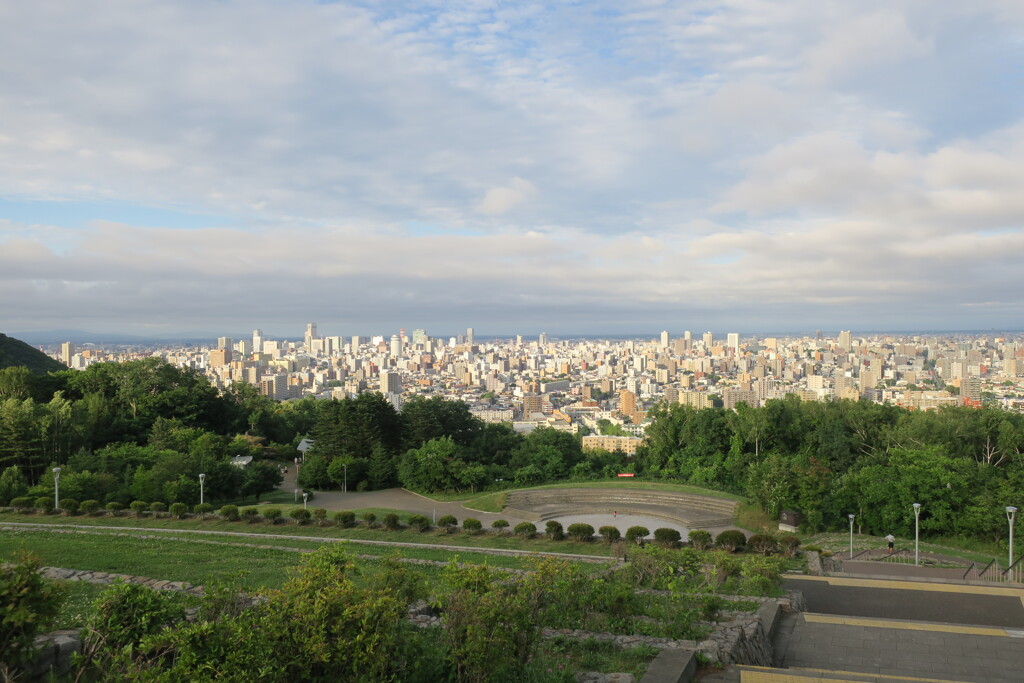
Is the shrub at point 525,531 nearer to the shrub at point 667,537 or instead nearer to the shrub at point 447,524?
the shrub at point 447,524

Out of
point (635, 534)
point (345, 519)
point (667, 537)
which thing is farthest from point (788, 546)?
point (345, 519)

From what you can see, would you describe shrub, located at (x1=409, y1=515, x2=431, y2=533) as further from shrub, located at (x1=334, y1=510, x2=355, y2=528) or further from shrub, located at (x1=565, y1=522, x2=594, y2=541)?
shrub, located at (x1=565, y1=522, x2=594, y2=541)

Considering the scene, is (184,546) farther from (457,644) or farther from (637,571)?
(457,644)

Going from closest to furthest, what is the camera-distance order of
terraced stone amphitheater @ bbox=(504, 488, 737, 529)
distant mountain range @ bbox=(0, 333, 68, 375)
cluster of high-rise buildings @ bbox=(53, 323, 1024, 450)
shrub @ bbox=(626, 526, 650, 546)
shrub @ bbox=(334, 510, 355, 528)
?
shrub @ bbox=(626, 526, 650, 546)
shrub @ bbox=(334, 510, 355, 528)
terraced stone amphitheater @ bbox=(504, 488, 737, 529)
distant mountain range @ bbox=(0, 333, 68, 375)
cluster of high-rise buildings @ bbox=(53, 323, 1024, 450)

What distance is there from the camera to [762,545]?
1208cm

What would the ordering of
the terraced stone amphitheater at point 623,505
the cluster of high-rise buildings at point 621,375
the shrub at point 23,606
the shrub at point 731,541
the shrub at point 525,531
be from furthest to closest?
the cluster of high-rise buildings at point 621,375 < the terraced stone amphitheater at point 623,505 < the shrub at point 525,531 < the shrub at point 731,541 < the shrub at point 23,606

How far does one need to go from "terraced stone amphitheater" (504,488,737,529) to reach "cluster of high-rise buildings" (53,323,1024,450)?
42.7 meters

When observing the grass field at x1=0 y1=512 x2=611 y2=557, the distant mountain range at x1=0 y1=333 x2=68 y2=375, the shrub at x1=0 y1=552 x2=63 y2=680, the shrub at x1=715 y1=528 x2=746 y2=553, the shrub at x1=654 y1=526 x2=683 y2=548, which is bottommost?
the grass field at x1=0 y1=512 x2=611 y2=557

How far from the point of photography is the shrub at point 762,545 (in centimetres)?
1201

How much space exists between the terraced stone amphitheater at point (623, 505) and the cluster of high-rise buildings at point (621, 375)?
42.7 meters

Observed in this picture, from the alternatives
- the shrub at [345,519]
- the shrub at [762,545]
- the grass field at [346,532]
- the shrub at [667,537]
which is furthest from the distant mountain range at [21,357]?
the shrub at [762,545]

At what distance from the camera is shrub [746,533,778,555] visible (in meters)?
12.0

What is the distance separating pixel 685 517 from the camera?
1842 cm

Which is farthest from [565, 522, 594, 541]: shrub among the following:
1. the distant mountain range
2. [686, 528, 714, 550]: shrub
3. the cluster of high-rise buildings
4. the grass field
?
the cluster of high-rise buildings
